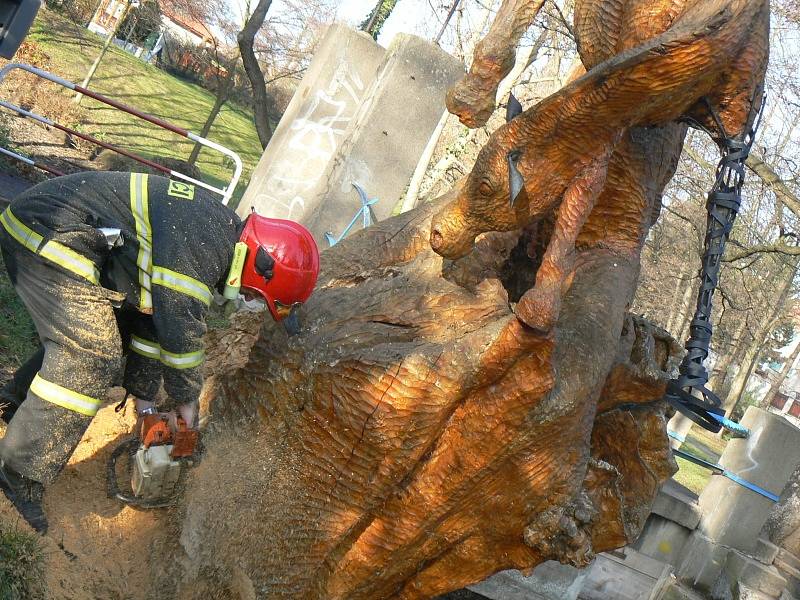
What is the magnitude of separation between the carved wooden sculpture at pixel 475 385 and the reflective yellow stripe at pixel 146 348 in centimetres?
35

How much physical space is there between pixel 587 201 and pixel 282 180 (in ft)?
21.7

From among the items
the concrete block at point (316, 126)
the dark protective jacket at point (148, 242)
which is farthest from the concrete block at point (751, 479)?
the dark protective jacket at point (148, 242)

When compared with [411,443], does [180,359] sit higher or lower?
lower

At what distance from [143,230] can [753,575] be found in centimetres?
699

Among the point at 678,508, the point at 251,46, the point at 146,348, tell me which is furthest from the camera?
the point at 251,46

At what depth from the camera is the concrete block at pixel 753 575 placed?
7.50m

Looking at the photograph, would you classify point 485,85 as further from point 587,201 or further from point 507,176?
point 587,201

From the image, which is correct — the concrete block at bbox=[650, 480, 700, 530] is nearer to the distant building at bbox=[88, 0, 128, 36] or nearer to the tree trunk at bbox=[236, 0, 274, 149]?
the tree trunk at bbox=[236, 0, 274, 149]

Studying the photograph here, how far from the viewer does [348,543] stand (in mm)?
3318

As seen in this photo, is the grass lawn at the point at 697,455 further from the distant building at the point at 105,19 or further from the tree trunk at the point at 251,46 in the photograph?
the distant building at the point at 105,19

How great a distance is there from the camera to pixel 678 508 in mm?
7449

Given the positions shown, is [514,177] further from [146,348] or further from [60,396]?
[60,396]

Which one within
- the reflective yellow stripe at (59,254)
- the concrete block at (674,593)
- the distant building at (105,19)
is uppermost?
the distant building at (105,19)

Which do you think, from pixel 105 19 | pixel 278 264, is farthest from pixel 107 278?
pixel 105 19
